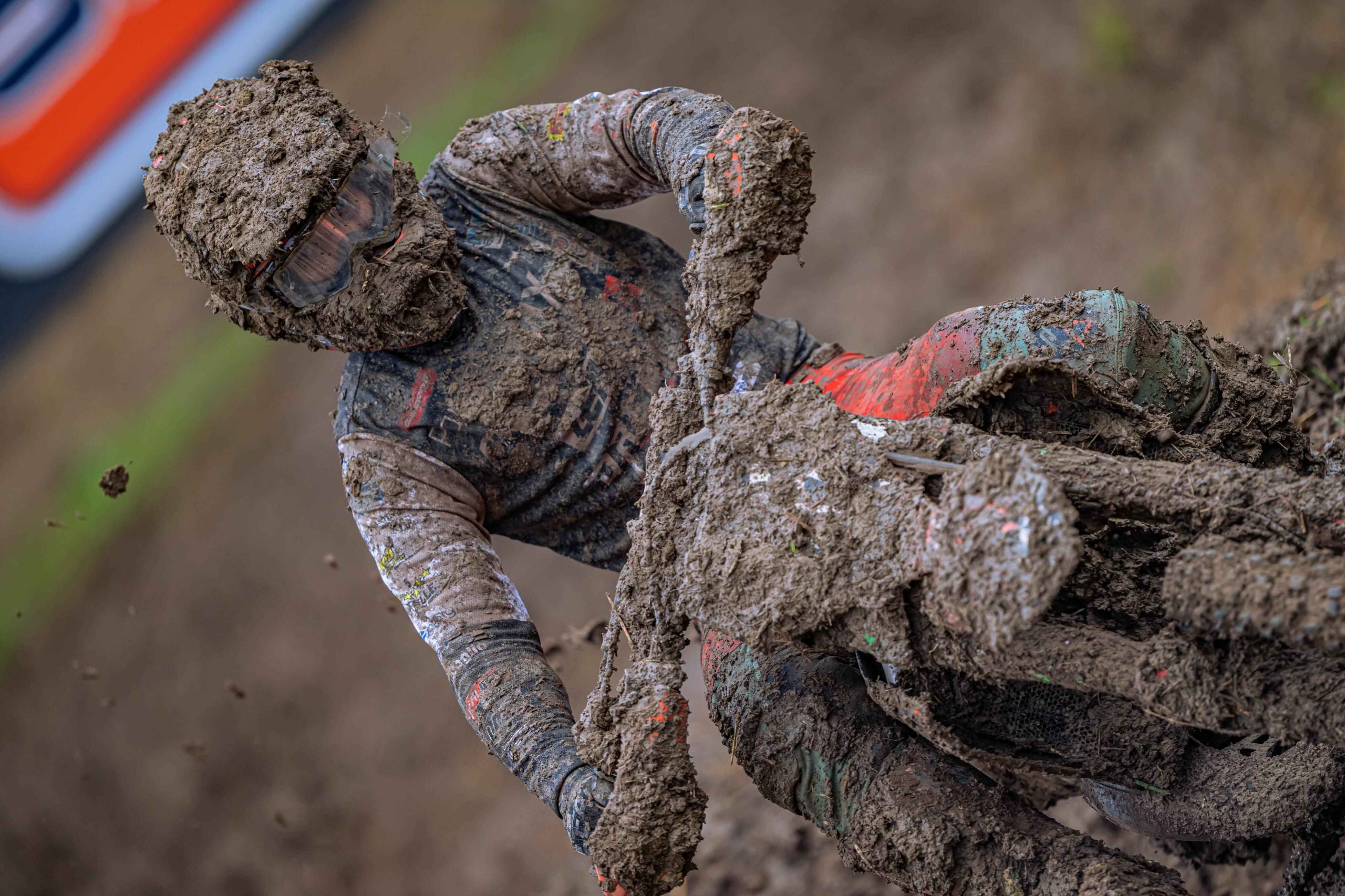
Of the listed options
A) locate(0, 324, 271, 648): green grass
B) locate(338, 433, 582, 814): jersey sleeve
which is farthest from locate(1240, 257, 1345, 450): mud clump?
locate(0, 324, 271, 648): green grass

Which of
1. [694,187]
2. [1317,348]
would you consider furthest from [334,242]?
[1317,348]

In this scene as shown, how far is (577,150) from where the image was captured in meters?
1.94

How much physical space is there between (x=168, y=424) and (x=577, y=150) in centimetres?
374

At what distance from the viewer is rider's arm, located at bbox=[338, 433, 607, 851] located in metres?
1.71

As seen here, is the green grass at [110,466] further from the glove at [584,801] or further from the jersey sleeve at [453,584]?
the glove at [584,801]

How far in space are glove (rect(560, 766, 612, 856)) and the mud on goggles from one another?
0.86 meters

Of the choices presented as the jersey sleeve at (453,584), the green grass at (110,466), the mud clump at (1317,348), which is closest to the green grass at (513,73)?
the green grass at (110,466)

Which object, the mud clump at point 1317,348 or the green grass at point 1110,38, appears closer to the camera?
the mud clump at point 1317,348

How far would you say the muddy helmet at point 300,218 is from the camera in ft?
5.43

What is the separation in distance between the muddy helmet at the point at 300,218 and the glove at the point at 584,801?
776 mm

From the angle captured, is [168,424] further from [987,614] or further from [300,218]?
[987,614]

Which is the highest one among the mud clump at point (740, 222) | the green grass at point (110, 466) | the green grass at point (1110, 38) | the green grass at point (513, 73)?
the green grass at point (1110, 38)

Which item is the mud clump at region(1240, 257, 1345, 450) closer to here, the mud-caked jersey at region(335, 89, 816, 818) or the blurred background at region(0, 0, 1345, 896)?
the blurred background at region(0, 0, 1345, 896)

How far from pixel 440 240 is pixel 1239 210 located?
11.5 ft
